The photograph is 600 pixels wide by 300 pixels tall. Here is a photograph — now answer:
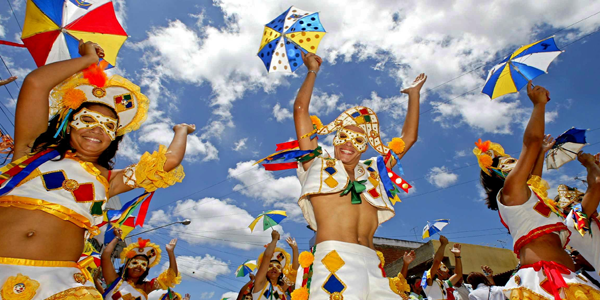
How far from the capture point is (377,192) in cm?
303

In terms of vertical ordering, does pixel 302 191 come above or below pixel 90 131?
below

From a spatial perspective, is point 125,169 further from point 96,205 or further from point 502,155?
point 502,155

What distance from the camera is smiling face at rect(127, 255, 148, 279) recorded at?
5.50 m

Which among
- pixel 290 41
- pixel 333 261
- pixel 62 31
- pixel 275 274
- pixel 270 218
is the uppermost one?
pixel 62 31

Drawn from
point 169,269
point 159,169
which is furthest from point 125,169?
point 169,269

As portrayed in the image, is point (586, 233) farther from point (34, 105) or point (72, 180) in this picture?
point (34, 105)

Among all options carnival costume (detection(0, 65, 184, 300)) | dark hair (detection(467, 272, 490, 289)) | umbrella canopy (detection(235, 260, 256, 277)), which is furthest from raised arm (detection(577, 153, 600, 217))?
umbrella canopy (detection(235, 260, 256, 277))

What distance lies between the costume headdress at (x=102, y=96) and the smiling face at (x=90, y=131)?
9 centimetres

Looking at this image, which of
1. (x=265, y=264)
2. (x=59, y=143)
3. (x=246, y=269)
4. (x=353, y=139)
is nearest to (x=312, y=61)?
(x=353, y=139)

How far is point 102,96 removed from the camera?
9.29 ft

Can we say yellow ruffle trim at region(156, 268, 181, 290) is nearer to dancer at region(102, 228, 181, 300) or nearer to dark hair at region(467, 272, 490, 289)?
dancer at region(102, 228, 181, 300)

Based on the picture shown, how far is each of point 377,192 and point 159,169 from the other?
1818mm

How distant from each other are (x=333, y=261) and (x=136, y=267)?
440 cm

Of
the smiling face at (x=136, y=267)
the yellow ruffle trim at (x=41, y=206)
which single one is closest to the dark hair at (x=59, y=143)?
the yellow ruffle trim at (x=41, y=206)
